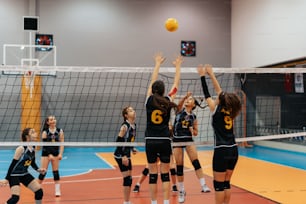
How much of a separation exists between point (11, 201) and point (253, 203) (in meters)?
3.80

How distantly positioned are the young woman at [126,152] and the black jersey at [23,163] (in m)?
1.26

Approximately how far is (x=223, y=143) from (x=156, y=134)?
0.89 meters

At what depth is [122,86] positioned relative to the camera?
58.2ft

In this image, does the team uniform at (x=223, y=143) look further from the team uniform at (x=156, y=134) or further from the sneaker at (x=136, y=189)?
the sneaker at (x=136, y=189)

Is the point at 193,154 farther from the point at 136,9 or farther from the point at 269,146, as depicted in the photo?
the point at 136,9

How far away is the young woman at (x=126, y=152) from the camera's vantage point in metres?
5.92

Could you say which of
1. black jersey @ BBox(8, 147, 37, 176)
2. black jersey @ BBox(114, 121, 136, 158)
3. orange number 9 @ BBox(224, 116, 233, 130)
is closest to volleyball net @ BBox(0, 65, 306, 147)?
black jersey @ BBox(114, 121, 136, 158)

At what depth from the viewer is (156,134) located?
17.4 feet

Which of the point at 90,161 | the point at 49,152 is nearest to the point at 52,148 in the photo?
the point at 49,152

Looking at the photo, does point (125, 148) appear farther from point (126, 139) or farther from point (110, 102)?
point (110, 102)

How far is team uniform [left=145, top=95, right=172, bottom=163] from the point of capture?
5.30 metres

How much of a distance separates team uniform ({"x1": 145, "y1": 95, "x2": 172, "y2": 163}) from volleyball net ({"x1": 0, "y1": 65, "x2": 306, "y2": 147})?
10.7 m

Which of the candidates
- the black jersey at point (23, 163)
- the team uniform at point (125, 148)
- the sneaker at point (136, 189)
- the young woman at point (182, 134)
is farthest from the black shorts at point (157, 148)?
the sneaker at point (136, 189)

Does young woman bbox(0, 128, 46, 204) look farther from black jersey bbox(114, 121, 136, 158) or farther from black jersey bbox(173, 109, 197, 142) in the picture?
black jersey bbox(173, 109, 197, 142)
